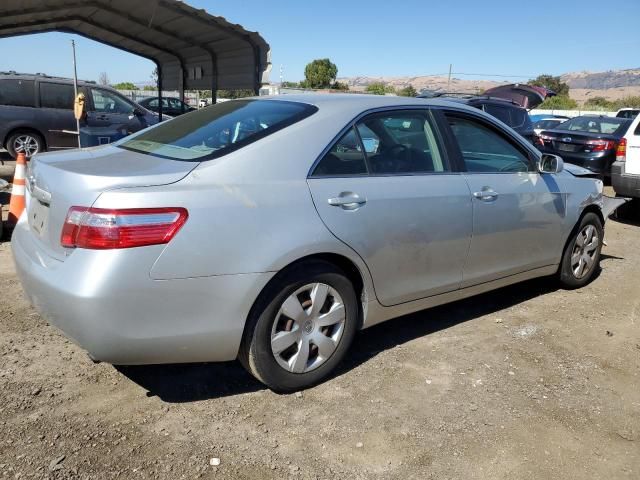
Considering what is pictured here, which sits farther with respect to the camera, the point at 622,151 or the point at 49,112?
the point at 49,112

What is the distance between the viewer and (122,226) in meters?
2.49

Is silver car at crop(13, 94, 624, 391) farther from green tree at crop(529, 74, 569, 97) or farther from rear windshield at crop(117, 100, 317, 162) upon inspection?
green tree at crop(529, 74, 569, 97)

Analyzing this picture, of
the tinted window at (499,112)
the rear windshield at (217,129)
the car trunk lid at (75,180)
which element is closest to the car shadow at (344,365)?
the car trunk lid at (75,180)

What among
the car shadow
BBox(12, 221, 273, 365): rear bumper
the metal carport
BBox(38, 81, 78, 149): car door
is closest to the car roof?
BBox(12, 221, 273, 365): rear bumper

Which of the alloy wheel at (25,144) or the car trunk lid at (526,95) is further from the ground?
the car trunk lid at (526,95)

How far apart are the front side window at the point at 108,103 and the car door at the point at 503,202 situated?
1003cm

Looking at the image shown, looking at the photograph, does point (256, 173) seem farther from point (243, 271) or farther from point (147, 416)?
point (147, 416)

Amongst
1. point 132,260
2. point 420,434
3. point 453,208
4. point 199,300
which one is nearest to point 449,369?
point 420,434

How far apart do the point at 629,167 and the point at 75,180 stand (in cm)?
783

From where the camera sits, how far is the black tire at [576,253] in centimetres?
486

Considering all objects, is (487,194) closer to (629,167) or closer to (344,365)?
(344,365)

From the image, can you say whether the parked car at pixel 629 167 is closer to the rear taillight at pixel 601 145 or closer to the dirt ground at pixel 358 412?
the rear taillight at pixel 601 145

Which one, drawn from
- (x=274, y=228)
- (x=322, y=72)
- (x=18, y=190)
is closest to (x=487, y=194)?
(x=274, y=228)

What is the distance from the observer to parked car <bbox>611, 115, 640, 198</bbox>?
8.08m
